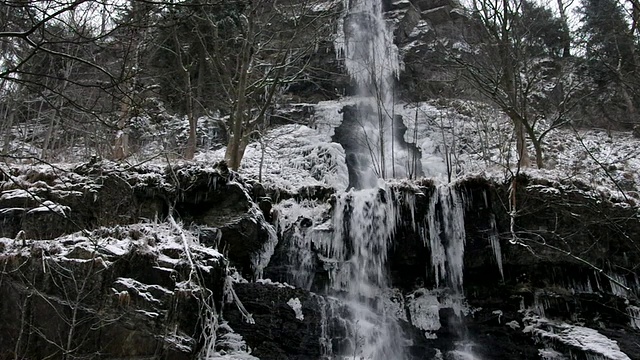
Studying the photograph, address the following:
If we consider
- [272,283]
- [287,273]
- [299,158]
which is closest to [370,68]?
[299,158]

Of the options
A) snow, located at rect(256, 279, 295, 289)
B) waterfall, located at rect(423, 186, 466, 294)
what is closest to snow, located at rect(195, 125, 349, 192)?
waterfall, located at rect(423, 186, 466, 294)

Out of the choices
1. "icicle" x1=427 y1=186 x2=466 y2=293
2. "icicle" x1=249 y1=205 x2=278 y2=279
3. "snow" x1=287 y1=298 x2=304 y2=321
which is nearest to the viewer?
"snow" x1=287 y1=298 x2=304 y2=321

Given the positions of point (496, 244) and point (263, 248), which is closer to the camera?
point (263, 248)

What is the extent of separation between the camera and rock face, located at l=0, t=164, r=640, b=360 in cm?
604

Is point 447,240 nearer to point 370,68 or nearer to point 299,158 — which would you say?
point 299,158

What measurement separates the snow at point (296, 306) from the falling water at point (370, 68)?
31.4 feet

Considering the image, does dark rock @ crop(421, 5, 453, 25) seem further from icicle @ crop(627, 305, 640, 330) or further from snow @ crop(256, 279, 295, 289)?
snow @ crop(256, 279, 295, 289)

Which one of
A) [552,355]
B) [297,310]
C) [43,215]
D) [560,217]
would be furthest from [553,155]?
[43,215]

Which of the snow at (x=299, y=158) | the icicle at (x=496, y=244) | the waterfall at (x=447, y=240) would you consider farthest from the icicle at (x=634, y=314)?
the snow at (x=299, y=158)

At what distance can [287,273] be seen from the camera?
30.8 feet

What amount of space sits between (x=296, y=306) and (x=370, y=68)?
1507 cm

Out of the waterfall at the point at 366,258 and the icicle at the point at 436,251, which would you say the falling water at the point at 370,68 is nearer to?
the waterfall at the point at 366,258

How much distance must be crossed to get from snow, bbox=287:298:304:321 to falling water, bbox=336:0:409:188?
9566mm

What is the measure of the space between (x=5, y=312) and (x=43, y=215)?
6.59ft
